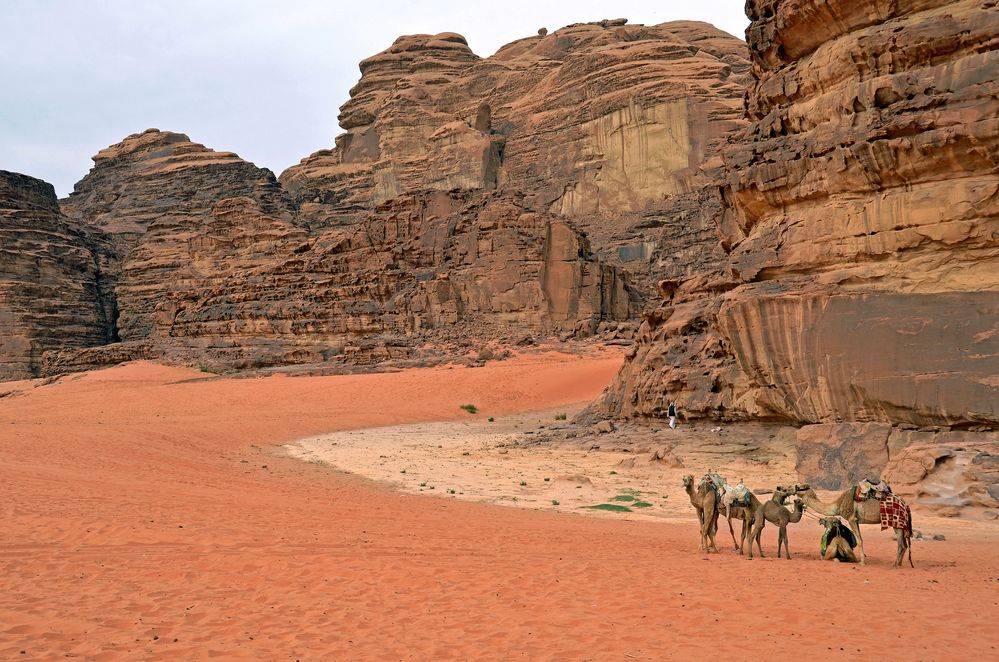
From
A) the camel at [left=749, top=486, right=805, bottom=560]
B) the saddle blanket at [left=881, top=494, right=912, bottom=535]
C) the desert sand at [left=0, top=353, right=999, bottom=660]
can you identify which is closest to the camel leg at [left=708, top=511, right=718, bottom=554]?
the desert sand at [left=0, top=353, right=999, bottom=660]

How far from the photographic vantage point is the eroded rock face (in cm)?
1213

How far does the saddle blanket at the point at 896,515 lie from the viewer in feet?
25.9

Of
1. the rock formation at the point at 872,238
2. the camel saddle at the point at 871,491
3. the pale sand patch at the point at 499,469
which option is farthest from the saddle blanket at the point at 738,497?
the rock formation at the point at 872,238

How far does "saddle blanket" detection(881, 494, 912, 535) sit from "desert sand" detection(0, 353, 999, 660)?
18.0 inches

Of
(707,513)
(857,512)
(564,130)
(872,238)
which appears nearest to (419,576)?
(707,513)

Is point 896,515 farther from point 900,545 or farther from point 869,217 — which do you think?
point 869,217

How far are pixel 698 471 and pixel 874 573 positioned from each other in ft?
24.9

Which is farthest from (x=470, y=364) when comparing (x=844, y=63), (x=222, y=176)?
(x=222, y=176)

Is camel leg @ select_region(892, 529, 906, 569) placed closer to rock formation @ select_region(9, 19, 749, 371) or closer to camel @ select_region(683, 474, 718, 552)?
camel @ select_region(683, 474, 718, 552)

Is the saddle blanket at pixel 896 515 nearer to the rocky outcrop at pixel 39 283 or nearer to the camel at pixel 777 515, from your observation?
the camel at pixel 777 515

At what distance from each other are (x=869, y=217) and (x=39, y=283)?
223 feet

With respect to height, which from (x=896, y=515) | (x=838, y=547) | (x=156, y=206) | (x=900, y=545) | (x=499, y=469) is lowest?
(x=499, y=469)

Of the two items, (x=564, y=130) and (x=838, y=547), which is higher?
(x=564, y=130)

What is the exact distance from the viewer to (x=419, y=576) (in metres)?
7.42
